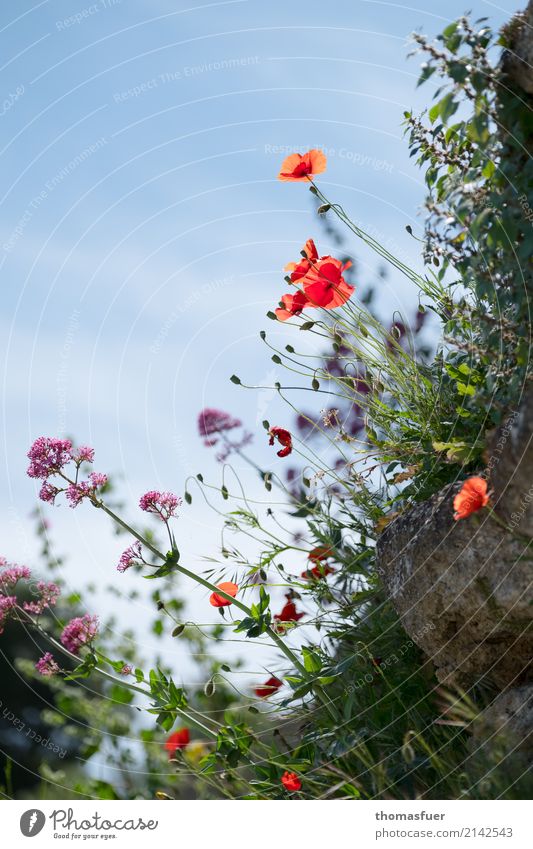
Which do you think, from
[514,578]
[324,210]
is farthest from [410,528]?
[324,210]

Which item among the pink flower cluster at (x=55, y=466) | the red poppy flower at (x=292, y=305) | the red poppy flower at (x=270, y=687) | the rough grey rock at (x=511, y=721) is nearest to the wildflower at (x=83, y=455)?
the pink flower cluster at (x=55, y=466)

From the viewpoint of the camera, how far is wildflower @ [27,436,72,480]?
9.86 feet

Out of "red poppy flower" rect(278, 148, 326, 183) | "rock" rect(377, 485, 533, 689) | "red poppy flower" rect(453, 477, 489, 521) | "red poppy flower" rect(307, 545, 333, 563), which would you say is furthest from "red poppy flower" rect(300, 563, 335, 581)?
"red poppy flower" rect(278, 148, 326, 183)

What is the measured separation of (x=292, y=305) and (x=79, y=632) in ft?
5.23

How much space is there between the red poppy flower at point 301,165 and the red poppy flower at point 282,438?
1071mm

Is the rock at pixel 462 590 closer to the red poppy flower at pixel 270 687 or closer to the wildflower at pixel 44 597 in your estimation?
the red poppy flower at pixel 270 687

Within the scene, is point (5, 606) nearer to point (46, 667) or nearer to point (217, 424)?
point (46, 667)

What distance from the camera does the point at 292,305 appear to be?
3467 mm

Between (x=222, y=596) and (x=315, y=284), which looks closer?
(x=222, y=596)

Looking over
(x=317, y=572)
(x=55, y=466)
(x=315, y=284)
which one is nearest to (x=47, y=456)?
(x=55, y=466)

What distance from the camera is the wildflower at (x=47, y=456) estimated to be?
300 cm

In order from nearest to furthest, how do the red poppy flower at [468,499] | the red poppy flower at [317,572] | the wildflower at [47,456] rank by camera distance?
1. the red poppy flower at [468,499]
2. the wildflower at [47,456]
3. the red poppy flower at [317,572]

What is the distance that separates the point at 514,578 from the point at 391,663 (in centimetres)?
97
